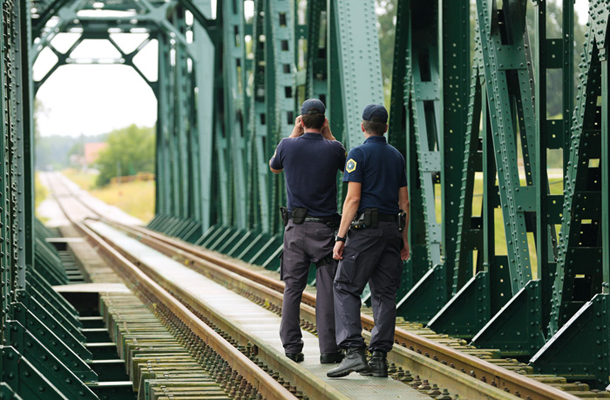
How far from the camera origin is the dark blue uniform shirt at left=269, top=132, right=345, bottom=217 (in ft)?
24.2

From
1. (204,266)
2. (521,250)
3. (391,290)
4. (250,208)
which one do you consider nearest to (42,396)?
(391,290)

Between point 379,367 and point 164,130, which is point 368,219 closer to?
point 379,367

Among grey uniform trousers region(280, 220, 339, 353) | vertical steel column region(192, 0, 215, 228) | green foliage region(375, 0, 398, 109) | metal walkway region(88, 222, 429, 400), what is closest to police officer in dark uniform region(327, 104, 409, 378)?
metal walkway region(88, 222, 429, 400)

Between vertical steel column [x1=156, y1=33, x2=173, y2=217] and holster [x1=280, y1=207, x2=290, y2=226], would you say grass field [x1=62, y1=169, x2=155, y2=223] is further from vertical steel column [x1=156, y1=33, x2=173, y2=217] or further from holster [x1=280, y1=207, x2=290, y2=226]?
holster [x1=280, y1=207, x2=290, y2=226]

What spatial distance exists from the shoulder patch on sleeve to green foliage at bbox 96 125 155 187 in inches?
4999

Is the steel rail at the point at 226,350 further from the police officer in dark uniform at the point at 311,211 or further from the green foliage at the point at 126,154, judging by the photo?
the green foliage at the point at 126,154

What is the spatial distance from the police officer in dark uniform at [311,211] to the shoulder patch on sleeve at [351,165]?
0.46 meters

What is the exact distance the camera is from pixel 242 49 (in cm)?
2289

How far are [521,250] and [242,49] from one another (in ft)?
48.5

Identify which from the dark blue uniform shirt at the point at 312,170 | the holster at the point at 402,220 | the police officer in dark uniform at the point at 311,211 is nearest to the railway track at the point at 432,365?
the police officer in dark uniform at the point at 311,211

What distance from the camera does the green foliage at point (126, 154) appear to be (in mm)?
135125

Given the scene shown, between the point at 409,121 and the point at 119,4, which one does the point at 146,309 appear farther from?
the point at 119,4

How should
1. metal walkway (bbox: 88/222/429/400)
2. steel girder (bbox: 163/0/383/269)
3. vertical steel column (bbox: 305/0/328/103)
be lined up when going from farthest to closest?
1. vertical steel column (bbox: 305/0/328/103)
2. steel girder (bbox: 163/0/383/269)
3. metal walkway (bbox: 88/222/429/400)

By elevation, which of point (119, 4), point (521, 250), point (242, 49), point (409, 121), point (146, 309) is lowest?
point (146, 309)
